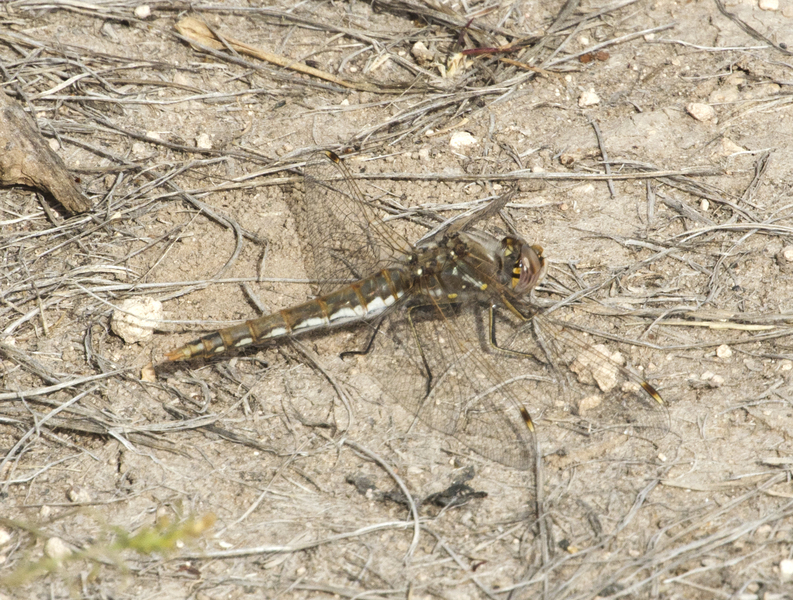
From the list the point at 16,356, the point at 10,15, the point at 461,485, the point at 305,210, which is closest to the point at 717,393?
the point at 461,485

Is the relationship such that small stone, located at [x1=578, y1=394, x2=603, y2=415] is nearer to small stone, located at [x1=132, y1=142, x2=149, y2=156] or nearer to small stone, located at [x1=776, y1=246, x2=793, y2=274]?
small stone, located at [x1=776, y1=246, x2=793, y2=274]

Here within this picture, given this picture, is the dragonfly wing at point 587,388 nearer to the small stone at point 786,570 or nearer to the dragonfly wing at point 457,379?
the dragonfly wing at point 457,379

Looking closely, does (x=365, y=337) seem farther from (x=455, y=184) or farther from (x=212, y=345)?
(x=455, y=184)

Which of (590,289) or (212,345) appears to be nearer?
(212,345)

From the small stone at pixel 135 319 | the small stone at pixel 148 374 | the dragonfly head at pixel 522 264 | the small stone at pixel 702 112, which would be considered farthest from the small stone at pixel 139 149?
the small stone at pixel 702 112

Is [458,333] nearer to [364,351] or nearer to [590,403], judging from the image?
[364,351]

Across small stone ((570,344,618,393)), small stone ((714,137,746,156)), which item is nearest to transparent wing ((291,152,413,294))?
small stone ((570,344,618,393))

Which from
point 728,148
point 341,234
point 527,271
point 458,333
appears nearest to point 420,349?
point 458,333
